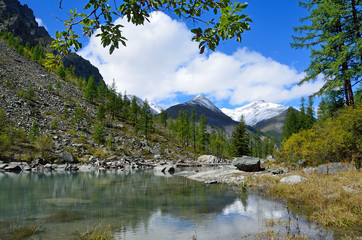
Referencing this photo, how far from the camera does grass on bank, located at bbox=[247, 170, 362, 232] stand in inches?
359

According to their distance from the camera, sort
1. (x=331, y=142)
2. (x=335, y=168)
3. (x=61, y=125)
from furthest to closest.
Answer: (x=61, y=125), (x=331, y=142), (x=335, y=168)

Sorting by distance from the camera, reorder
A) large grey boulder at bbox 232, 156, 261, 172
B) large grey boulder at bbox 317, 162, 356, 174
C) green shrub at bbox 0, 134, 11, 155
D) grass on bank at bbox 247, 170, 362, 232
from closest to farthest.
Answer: grass on bank at bbox 247, 170, 362, 232 → large grey boulder at bbox 317, 162, 356, 174 → large grey boulder at bbox 232, 156, 261, 172 → green shrub at bbox 0, 134, 11, 155

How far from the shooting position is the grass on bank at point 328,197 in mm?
9112

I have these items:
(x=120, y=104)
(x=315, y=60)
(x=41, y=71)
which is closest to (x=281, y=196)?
(x=315, y=60)

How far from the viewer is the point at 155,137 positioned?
Result: 309ft

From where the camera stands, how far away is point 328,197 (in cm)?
1247

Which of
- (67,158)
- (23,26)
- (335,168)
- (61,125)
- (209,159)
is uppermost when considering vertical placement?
(23,26)

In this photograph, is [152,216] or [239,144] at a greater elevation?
[239,144]

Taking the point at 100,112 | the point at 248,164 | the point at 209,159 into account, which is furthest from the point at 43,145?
the point at 248,164

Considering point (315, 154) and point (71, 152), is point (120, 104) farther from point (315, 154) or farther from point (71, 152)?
point (315, 154)

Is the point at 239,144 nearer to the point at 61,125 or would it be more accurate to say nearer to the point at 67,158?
the point at 67,158

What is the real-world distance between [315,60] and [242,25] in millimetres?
23375

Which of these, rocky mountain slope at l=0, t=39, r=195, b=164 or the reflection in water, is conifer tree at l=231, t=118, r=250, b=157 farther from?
the reflection in water

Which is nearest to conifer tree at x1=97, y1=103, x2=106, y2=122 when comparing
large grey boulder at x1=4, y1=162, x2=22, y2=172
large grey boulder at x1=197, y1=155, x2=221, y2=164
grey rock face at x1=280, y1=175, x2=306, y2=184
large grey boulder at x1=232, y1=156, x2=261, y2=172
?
large grey boulder at x1=197, y1=155, x2=221, y2=164
